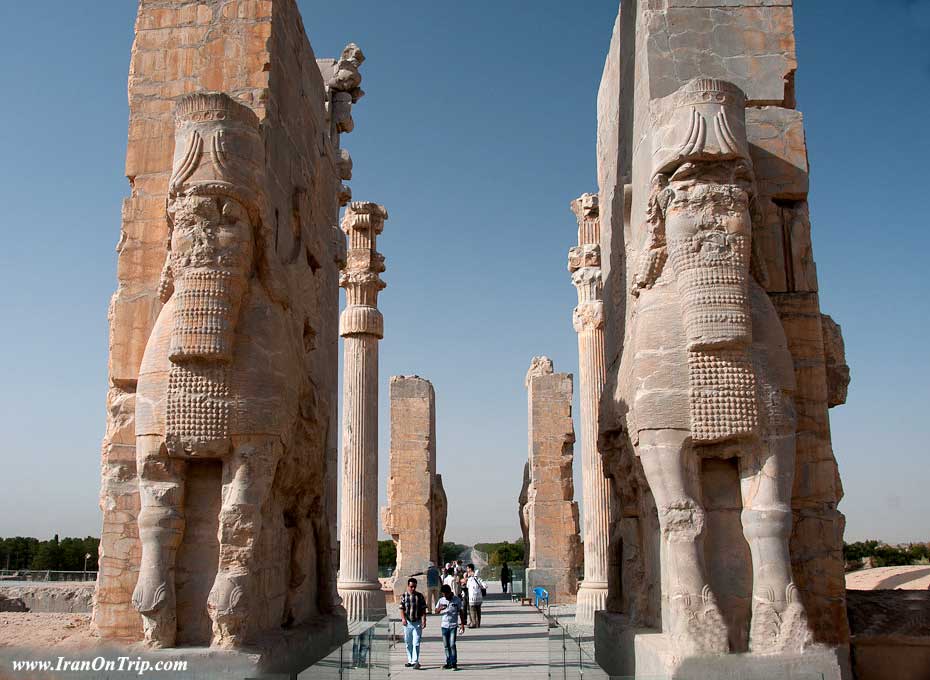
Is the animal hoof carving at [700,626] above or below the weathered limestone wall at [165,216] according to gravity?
below

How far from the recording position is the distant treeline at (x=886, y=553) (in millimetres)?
20208

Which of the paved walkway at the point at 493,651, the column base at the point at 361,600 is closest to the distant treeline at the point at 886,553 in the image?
the paved walkway at the point at 493,651

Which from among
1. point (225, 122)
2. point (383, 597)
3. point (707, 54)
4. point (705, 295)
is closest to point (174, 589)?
point (225, 122)

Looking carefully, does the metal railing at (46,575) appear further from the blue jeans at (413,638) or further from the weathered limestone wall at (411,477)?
the blue jeans at (413,638)

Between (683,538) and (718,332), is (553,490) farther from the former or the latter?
(718,332)

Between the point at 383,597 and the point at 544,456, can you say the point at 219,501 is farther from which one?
the point at 544,456

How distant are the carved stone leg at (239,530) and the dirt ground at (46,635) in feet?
2.63

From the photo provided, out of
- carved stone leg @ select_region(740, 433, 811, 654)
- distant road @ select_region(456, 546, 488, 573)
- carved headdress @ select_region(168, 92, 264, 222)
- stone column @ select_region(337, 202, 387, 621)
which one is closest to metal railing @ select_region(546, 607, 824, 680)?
carved stone leg @ select_region(740, 433, 811, 654)

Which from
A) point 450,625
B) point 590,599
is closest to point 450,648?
point 450,625

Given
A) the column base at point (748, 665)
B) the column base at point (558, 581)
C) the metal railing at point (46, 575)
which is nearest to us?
the column base at point (748, 665)

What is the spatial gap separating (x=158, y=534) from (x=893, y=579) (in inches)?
332

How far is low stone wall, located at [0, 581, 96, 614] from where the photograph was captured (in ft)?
38.8

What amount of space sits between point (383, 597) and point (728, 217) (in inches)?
353

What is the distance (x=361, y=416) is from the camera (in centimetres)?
1269
